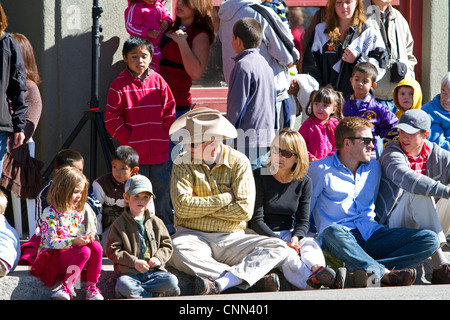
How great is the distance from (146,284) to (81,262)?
0.47 m

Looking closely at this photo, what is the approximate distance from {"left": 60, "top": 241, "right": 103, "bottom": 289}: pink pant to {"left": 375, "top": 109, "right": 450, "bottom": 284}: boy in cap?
7.73 feet

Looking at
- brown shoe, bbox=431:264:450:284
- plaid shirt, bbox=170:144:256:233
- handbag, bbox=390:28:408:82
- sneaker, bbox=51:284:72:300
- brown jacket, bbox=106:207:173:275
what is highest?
handbag, bbox=390:28:408:82

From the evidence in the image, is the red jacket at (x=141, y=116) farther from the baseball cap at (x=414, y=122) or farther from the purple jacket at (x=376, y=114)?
the baseball cap at (x=414, y=122)

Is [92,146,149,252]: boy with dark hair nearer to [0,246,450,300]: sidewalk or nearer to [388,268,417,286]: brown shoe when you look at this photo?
[0,246,450,300]: sidewalk

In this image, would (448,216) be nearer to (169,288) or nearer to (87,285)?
(169,288)

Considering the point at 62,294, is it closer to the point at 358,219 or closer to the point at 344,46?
the point at 358,219

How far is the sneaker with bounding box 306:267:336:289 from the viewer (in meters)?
5.64

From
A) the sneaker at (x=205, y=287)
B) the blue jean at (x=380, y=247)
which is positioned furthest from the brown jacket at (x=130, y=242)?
the blue jean at (x=380, y=247)

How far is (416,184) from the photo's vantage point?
20.1 feet

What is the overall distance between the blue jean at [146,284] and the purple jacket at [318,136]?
6.45 ft

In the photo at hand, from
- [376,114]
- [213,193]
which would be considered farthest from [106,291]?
[376,114]

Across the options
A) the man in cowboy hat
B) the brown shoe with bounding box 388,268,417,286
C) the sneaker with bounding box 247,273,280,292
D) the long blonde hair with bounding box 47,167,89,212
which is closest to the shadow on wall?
the man in cowboy hat

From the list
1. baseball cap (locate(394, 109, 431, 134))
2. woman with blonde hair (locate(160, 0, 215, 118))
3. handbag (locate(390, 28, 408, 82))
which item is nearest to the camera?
baseball cap (locate(394, 109, 431, 134))

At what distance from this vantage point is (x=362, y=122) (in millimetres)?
6348
